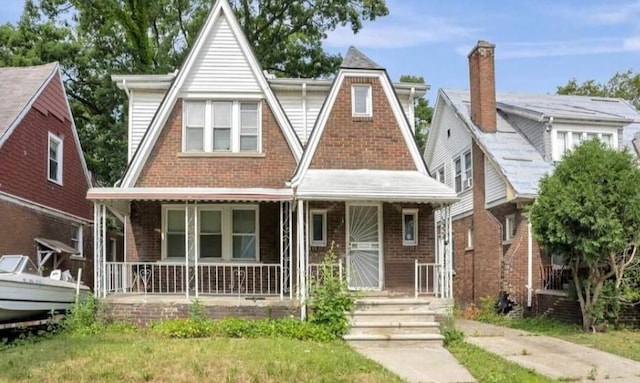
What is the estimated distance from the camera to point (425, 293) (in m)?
15.5

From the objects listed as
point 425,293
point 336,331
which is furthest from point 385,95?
point 336,331

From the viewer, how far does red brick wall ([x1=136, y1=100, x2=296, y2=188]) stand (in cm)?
1619

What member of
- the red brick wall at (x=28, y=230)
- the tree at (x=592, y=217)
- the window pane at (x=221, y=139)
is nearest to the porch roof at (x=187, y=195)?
the window pane at (x=221, y=139)

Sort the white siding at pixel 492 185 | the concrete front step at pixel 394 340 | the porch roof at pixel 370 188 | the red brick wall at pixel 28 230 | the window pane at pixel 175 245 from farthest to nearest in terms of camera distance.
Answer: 1. the white siding at pixel 492 185
2. the red brick wall at pixel 28 230
3. the window pane at pixel 175 245
4. the porch roof at pixel 370 188
5. the concrete front step at pixel 394 340

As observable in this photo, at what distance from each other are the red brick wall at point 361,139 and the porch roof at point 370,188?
0.36 metres

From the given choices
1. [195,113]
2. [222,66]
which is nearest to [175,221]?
[195,113]

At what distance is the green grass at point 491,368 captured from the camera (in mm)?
9038

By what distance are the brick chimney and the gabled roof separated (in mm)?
8630

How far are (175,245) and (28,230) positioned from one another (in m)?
5.09

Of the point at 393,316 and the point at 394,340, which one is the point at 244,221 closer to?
the point at 393,316

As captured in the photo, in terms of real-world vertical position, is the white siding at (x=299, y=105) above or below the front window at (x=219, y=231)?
above

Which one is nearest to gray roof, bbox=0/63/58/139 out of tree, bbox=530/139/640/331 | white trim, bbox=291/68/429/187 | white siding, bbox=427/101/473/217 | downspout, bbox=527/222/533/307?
white trim, bbox=291/68/429/187

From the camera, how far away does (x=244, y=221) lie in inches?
649

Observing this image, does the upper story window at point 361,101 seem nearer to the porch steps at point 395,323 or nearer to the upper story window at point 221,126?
the upper story window at point 221,126
